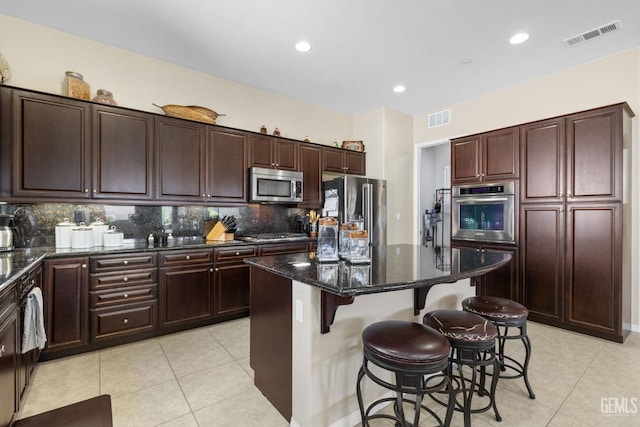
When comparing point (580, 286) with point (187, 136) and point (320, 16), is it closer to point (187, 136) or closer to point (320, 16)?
point (320, 16)

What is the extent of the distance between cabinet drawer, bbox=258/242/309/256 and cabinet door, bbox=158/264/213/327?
2.25 feet

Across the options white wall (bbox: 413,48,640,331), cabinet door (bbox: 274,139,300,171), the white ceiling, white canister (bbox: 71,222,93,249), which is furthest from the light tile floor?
the white ceiling

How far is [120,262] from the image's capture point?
277cm

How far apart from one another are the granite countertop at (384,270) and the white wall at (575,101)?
7.44ft

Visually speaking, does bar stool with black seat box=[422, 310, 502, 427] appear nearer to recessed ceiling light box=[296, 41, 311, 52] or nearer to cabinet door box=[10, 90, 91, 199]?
recessed ceiling light box=[296, 41, 311, 52]

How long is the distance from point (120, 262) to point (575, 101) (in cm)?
539

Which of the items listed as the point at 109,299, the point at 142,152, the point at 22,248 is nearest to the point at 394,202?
the point at 142,152

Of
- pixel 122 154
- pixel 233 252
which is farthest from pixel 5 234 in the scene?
pixel 233 252

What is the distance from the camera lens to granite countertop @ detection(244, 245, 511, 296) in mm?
1372

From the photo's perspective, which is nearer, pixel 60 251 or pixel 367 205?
pixel 60 251

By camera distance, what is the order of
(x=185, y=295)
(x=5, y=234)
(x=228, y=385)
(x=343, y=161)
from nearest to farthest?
(x=228, y=385) < (x=5, y=234) < (x=185, y=295) < (x=343, y=161)

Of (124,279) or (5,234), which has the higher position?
(5,234)

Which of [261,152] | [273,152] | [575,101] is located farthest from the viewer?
[273,152]

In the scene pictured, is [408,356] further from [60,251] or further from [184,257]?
[60,251]
